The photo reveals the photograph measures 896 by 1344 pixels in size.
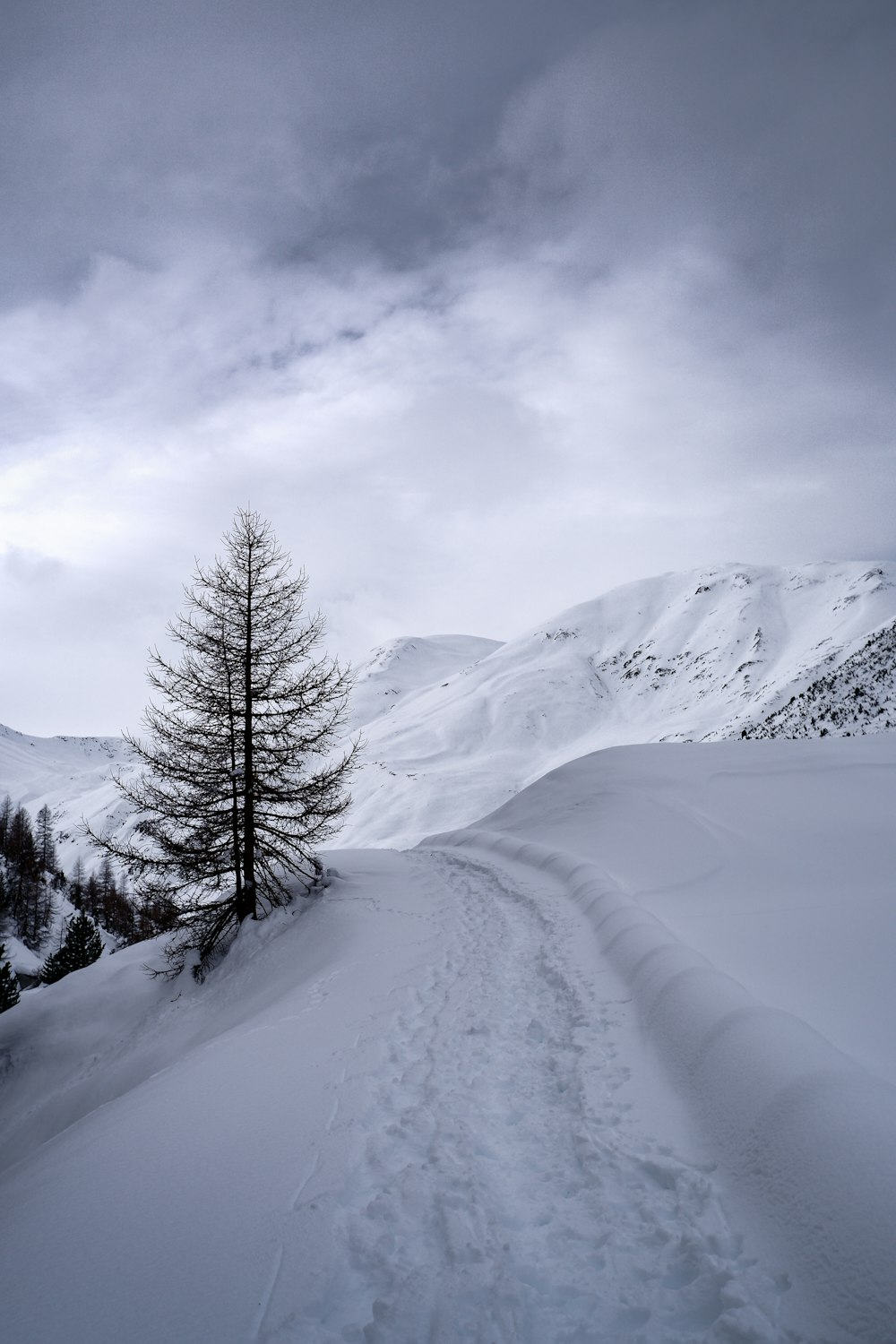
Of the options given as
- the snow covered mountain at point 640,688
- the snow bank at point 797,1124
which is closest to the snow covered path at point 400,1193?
the snow bank at point 797,1124

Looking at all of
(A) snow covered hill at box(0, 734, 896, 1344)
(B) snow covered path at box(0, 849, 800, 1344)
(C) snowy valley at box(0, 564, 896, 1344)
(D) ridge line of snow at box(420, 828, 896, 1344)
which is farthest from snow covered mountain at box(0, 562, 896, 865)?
(B) snow covered path at box(0, 849, 800, 1344)

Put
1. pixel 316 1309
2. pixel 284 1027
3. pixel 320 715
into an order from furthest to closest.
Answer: pixel 320 715 < pixel 284 1027 < pixel 316 1309

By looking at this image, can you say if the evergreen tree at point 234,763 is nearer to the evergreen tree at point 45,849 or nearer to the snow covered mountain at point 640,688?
the snow covered mountain at point 640,688

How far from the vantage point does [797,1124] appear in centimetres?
290

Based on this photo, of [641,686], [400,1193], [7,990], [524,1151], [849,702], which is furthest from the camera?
[641,686]

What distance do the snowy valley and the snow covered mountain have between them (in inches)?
1201

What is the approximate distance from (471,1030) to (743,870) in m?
5.51

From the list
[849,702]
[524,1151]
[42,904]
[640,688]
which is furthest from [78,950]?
[640,688]

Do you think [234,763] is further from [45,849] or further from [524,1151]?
[45,849]

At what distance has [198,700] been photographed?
1136 cm

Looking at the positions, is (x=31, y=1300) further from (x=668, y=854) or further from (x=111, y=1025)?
(x=111, y=1025)

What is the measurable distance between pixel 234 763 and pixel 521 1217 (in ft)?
31.6

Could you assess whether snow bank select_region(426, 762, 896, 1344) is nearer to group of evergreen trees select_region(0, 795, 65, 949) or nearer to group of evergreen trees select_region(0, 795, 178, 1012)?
group of evergreen trees select_region(0, 795, 178, 1012)

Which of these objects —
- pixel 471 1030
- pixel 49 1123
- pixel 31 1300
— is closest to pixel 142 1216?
pixel 31 1300
